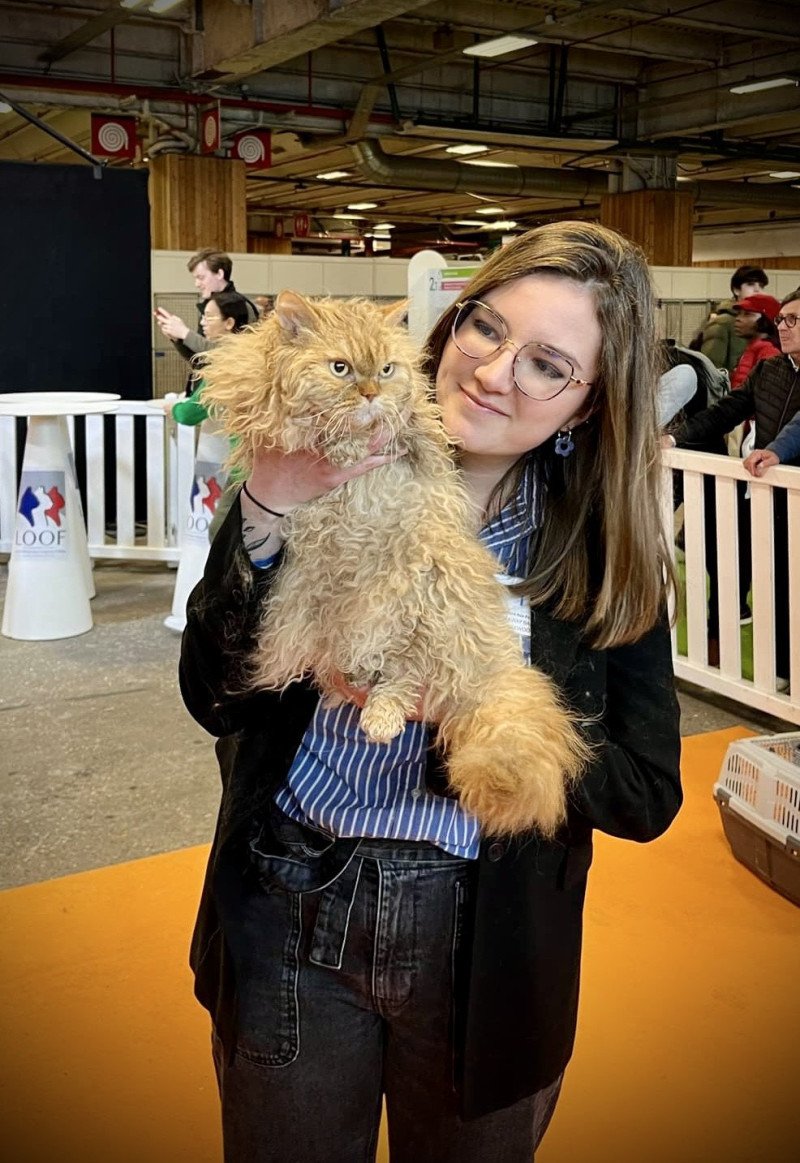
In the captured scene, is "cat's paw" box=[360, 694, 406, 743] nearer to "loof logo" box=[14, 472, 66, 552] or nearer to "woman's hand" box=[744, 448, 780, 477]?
"woman's hand" box=[744, 448, 780, 477]

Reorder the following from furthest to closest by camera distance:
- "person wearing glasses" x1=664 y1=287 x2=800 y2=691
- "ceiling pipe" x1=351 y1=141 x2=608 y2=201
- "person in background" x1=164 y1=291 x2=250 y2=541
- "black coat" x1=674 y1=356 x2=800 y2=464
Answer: "ceiling pipe" x1=351 y1=141 x2=608 y2=201 < "person in background" x1=164 y1=291 x2=250 y2=541 < "black coat" x1=674 y1=356 x2=800 y2=464 < "person wearing glasses" x1=664 y1=287 x2=800 y2=691

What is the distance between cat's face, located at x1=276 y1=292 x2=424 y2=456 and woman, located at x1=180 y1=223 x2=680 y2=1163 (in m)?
0.10

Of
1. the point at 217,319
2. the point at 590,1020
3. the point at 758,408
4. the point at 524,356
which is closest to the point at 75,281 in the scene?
the point at 217,319

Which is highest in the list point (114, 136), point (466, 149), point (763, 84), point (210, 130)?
point (466, 149)

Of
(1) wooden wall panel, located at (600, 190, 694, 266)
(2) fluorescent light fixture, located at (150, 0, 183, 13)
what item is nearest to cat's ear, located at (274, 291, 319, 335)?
(2) fluorescent light fixture, located at (150, 0, 183, 13)

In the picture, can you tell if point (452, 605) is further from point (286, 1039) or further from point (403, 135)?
point (403, 135)

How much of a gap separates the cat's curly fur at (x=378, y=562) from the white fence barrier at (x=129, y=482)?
248 inches

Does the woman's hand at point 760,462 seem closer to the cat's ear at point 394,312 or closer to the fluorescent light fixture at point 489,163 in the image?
the cat's ear at point 394,312

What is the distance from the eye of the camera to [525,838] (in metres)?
1.28

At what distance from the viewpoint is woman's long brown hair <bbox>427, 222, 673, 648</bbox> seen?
4.24 ft

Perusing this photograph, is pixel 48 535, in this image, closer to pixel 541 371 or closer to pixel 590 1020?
pixel 590 1020

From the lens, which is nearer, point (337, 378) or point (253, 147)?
point (337, 378)

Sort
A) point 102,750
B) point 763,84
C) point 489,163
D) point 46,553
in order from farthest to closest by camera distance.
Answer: point 489,163, point 763,84, point 46,553, point 102,750

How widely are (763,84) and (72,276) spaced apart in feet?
22.5
